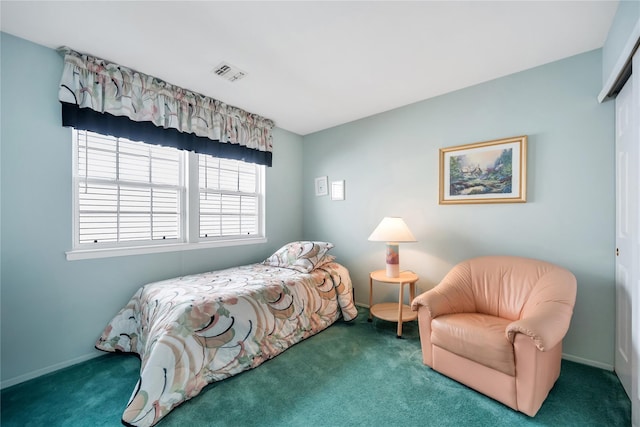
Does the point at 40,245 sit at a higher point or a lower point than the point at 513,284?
higher

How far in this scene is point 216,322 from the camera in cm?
187

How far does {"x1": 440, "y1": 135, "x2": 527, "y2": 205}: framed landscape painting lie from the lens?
2.29 meters

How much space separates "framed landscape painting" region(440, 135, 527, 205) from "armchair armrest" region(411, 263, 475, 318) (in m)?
0.73

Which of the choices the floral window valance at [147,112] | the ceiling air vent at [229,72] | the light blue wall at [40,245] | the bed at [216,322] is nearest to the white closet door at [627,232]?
the bed at [216,322]

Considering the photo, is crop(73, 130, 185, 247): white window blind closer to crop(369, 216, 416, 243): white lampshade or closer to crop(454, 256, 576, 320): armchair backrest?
crop(369, 216, 416, 243): white lampshade

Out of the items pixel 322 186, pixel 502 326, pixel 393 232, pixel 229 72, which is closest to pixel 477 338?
pixel 502 326

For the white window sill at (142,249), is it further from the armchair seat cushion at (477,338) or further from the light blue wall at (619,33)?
the light blue wall at (619,33)

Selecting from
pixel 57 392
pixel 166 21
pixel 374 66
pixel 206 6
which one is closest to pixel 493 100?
pixel 374 66

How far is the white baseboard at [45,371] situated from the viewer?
1799 millimetres

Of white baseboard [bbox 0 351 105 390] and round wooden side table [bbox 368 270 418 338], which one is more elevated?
round wooden side table [bbox 368 270 418 338]

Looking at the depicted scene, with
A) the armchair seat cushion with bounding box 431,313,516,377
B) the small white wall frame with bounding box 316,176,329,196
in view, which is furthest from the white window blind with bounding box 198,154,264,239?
the armchair seat cushion with bounding box 431,313,516,377

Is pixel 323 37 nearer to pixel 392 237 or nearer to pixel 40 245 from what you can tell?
pixel 392 237

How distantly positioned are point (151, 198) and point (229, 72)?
1430mm

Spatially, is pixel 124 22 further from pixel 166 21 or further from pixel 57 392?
pixel 57 392
